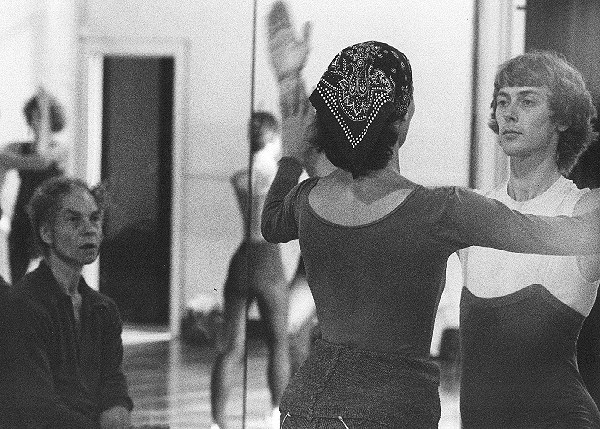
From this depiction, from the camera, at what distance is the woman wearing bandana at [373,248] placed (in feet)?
8.01

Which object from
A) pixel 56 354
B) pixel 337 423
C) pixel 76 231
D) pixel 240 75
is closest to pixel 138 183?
pixel 76 231

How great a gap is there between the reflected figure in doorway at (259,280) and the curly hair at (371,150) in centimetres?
113

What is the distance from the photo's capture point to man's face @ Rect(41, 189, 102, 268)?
3.87 m

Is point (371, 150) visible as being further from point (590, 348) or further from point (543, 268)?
point (590, 348)

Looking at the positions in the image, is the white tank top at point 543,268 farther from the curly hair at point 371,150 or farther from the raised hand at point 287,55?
the curly hair at point 371,150

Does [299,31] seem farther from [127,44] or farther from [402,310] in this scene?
[402,310]

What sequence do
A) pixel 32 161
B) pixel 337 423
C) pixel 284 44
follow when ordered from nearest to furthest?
1. pixel 337 423
2. pixel 284 44
3. pixel 32 161

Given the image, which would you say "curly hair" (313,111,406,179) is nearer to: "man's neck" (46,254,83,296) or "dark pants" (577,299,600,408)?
"dark pants" (577,299,600,408)

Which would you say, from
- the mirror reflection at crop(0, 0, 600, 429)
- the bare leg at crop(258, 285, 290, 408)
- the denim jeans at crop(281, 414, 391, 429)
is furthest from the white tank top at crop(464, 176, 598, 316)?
the denim jeans at crop(281, 414, 391, 429)

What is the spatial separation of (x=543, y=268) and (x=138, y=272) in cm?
144

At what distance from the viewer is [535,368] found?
3.29 m

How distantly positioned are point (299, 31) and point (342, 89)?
1.13 metres

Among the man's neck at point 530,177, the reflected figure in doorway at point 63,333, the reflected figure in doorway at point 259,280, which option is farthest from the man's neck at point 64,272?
the man's neck at point 530,177

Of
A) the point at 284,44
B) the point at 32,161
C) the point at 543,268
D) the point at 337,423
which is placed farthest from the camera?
the point at 32,161
